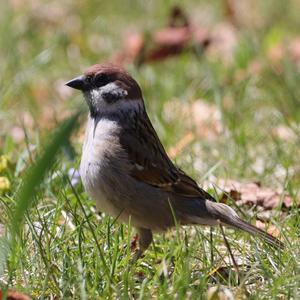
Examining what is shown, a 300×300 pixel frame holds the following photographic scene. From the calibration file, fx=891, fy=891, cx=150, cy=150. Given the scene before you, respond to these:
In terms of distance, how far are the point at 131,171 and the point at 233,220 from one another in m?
0.48

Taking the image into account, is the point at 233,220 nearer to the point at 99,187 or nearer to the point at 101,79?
the point at 99,187

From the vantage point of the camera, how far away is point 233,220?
3.63 meters

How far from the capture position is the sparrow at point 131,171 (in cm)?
366

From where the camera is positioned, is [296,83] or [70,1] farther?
[70,1]

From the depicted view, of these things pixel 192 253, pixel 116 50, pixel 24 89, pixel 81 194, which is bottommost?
pixel 192 253

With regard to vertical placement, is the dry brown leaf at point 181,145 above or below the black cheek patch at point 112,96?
above

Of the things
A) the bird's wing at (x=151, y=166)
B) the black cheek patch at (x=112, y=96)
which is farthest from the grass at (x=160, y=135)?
the black cheek patch at (x=112, y=96)

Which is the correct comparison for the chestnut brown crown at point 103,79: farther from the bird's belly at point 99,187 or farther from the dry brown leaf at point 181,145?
the dry brown leaf at point 181,145

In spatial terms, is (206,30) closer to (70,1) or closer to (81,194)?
(70,1)

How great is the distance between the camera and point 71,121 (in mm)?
2385

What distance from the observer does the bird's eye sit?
3.88 metres

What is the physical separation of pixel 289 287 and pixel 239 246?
1.91 ft

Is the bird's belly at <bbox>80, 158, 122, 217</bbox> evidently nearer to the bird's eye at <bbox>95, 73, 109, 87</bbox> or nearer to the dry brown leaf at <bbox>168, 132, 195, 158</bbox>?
the bird's eye at <bbox>95, 73, 109, 87</bbox>

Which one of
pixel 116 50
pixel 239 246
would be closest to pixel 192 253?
pixel 239 246
